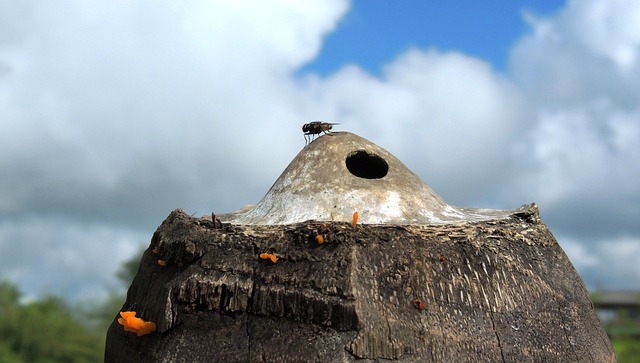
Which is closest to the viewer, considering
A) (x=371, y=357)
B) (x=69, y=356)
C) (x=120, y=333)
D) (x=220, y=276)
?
(x=371, y=357)

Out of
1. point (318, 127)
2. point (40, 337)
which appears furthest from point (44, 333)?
point (318, 127)

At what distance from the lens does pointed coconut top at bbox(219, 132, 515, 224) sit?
5.43 m

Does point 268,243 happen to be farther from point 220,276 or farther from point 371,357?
point 371,357

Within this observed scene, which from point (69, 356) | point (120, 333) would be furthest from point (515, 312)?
point (69, 356)

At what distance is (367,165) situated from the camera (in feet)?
21.2

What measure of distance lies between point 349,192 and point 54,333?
16.7m

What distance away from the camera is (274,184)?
6.37m

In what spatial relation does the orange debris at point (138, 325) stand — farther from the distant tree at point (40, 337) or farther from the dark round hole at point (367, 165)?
the distant tree at point (40, 337)

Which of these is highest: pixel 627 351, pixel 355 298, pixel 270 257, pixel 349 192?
pixel 627 351

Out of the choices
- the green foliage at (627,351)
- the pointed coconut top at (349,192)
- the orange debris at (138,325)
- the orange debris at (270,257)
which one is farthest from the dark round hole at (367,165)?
the green foliage at (627,351)

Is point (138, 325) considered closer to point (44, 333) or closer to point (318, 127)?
point (318, 127)

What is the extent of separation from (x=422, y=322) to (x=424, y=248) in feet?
1.77

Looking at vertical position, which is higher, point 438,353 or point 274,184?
point 274,184

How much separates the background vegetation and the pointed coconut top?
14.4 metres
